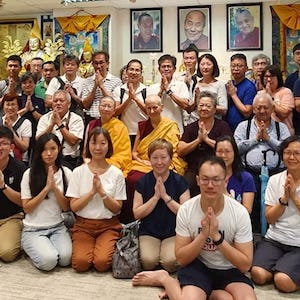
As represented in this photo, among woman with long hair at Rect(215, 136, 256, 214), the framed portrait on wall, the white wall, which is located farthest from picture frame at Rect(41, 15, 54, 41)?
woman with long hair at Rect(215, 136, 256, 214)

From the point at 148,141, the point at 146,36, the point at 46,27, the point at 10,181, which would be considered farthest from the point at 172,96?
the point at 46,27

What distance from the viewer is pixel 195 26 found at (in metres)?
7.66

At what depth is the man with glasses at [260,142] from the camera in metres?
3.49

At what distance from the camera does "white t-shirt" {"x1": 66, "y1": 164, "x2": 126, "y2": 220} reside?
3.16 meters

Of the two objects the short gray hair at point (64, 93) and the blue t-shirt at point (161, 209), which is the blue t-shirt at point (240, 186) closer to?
the blue t-shirt at point (161, 209)

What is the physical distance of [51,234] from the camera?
326cm

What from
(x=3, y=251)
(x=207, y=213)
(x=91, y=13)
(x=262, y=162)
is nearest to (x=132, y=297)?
(x=207, y=213)

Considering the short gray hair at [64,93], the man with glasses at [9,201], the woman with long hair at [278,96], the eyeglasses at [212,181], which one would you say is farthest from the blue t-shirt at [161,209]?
the short gray hair at [64,93]

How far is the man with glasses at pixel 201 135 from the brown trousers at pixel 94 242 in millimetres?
800

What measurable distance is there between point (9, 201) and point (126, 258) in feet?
3.56

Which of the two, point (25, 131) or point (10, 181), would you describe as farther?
point (25, 131)

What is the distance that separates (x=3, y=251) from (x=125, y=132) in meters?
1.40

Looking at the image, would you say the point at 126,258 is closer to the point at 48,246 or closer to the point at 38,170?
the point at 48,246

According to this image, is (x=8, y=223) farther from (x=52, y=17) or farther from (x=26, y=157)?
(x=52, y=17)
